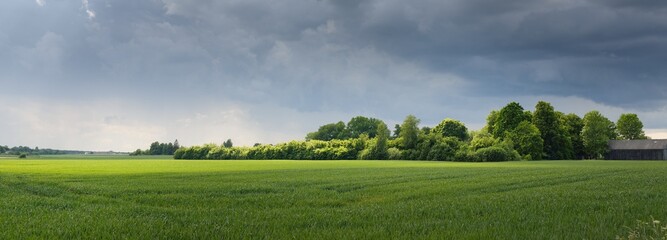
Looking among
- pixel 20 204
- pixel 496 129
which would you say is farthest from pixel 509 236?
pixel 496 129

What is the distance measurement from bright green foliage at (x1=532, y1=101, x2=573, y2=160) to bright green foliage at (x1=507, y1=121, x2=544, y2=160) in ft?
27.1

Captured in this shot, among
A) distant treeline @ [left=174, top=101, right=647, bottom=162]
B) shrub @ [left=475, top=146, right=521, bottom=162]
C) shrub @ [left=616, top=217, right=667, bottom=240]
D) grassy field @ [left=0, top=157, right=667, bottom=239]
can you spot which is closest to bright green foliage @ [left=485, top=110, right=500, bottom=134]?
distant treeline @ [left=174, top=101, right=647, bottom=162]

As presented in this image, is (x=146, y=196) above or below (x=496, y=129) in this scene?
below

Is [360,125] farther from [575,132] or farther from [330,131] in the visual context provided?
[575,132]

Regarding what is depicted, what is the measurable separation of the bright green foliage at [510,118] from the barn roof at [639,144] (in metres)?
36.6

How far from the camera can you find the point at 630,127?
14125 cm

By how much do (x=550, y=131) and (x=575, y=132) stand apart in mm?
20360

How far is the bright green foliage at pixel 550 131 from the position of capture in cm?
10512

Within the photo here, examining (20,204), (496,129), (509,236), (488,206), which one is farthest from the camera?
(496,129)

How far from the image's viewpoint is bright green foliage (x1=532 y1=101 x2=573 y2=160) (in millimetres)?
105125

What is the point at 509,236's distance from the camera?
35.1ft

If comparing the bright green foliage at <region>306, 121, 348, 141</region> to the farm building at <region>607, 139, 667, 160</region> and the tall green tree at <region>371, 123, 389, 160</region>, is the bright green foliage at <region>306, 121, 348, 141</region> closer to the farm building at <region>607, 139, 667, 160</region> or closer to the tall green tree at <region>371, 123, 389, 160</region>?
the tall green tree at <region>371, 123, 389, 160</region>

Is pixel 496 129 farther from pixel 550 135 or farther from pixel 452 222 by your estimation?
pixel 452 222

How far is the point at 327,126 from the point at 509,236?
166663mm
